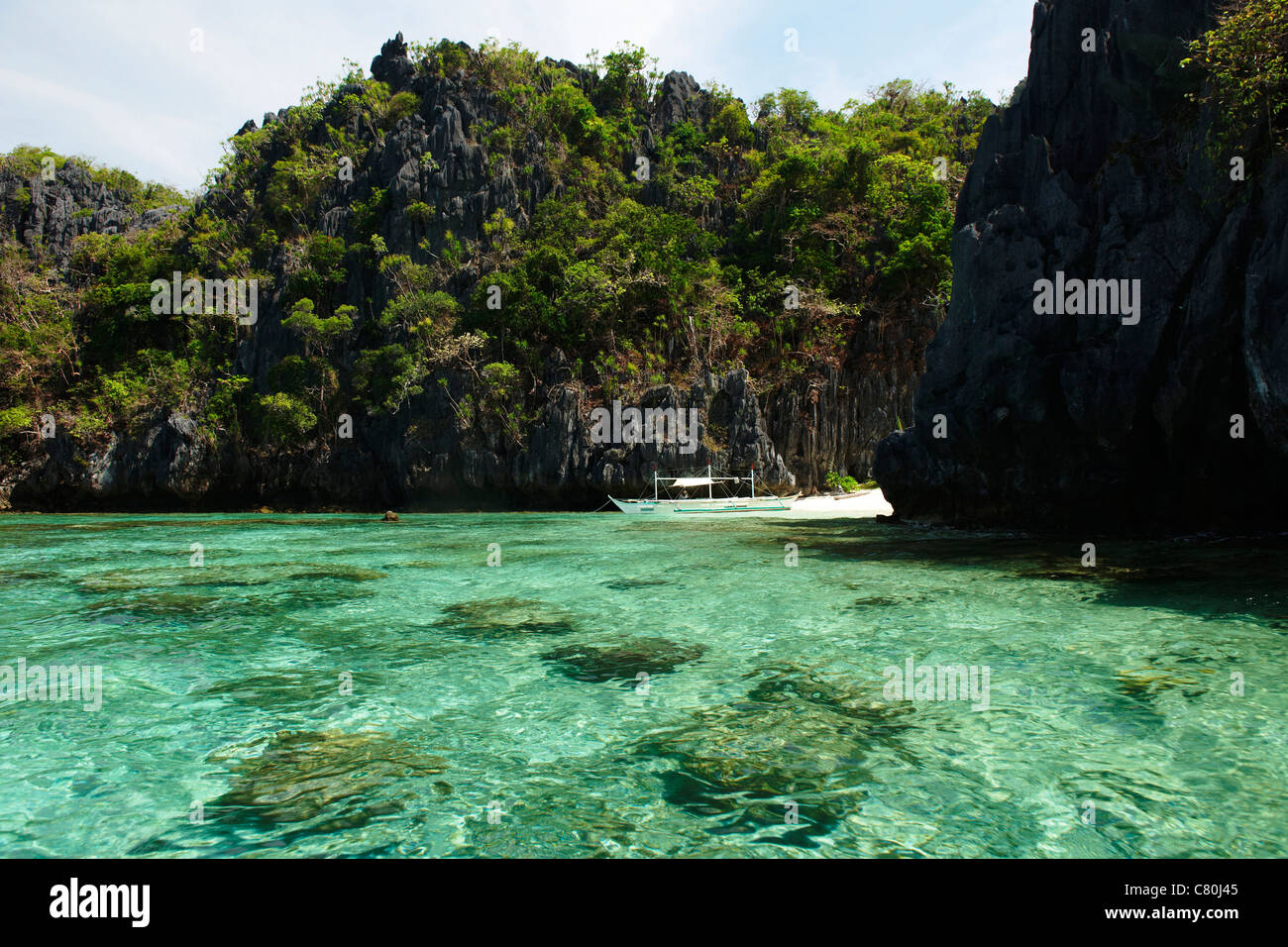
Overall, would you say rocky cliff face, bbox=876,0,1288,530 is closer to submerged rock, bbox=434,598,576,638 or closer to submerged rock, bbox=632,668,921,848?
submerged rock, bbox=632,668,921,848

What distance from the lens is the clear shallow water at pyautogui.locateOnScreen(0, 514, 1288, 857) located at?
361 cm

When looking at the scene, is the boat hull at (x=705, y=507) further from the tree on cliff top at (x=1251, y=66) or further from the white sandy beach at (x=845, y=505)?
the tree on cliff top at (x=1251, y=66)

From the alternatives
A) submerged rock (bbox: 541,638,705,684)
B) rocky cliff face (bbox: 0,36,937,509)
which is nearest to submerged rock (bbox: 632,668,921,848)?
submerged rock (bbox: 541,638,705,684)

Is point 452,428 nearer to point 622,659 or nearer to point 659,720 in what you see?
point 622,659

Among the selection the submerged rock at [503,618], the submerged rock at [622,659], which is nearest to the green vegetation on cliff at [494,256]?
the submerged rock at [503,618]

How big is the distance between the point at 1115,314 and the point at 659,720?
49.6 feet

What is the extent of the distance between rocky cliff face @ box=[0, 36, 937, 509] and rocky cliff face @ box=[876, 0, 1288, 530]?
→ 14.4 metres

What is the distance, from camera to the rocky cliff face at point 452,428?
33.1m

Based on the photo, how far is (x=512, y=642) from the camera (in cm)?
757

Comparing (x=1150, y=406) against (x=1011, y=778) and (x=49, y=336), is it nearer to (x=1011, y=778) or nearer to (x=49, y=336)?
(x=1011, y=778)

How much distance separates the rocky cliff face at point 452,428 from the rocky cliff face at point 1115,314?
14.4 m

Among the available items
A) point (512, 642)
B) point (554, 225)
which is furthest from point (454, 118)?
point (512, 642)

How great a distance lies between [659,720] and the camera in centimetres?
516

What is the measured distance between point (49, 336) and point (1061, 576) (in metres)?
52.4
